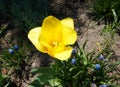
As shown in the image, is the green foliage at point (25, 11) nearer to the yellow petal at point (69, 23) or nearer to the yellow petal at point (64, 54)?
the yellow petal at point (69, 23)

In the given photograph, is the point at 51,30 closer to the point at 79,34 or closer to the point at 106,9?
the point at 79,34

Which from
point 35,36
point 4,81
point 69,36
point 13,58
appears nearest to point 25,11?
point 13,58

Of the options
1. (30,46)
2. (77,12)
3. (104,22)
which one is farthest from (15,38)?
(104,22)

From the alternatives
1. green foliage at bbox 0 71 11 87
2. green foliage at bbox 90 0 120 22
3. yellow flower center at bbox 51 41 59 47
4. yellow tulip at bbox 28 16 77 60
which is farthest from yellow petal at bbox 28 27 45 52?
green foliage at bbox 90 0 120 22

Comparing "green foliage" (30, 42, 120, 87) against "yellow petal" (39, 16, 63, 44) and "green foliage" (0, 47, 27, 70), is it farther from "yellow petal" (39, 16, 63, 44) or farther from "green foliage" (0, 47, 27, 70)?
"yellow petal" (39, 16, 63, 44)

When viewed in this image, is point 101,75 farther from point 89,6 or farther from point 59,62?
point 89,6

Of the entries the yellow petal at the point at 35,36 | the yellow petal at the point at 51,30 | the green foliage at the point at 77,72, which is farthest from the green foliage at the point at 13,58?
the yellow petal at the point at 51,30

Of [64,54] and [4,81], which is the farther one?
[4,81]
